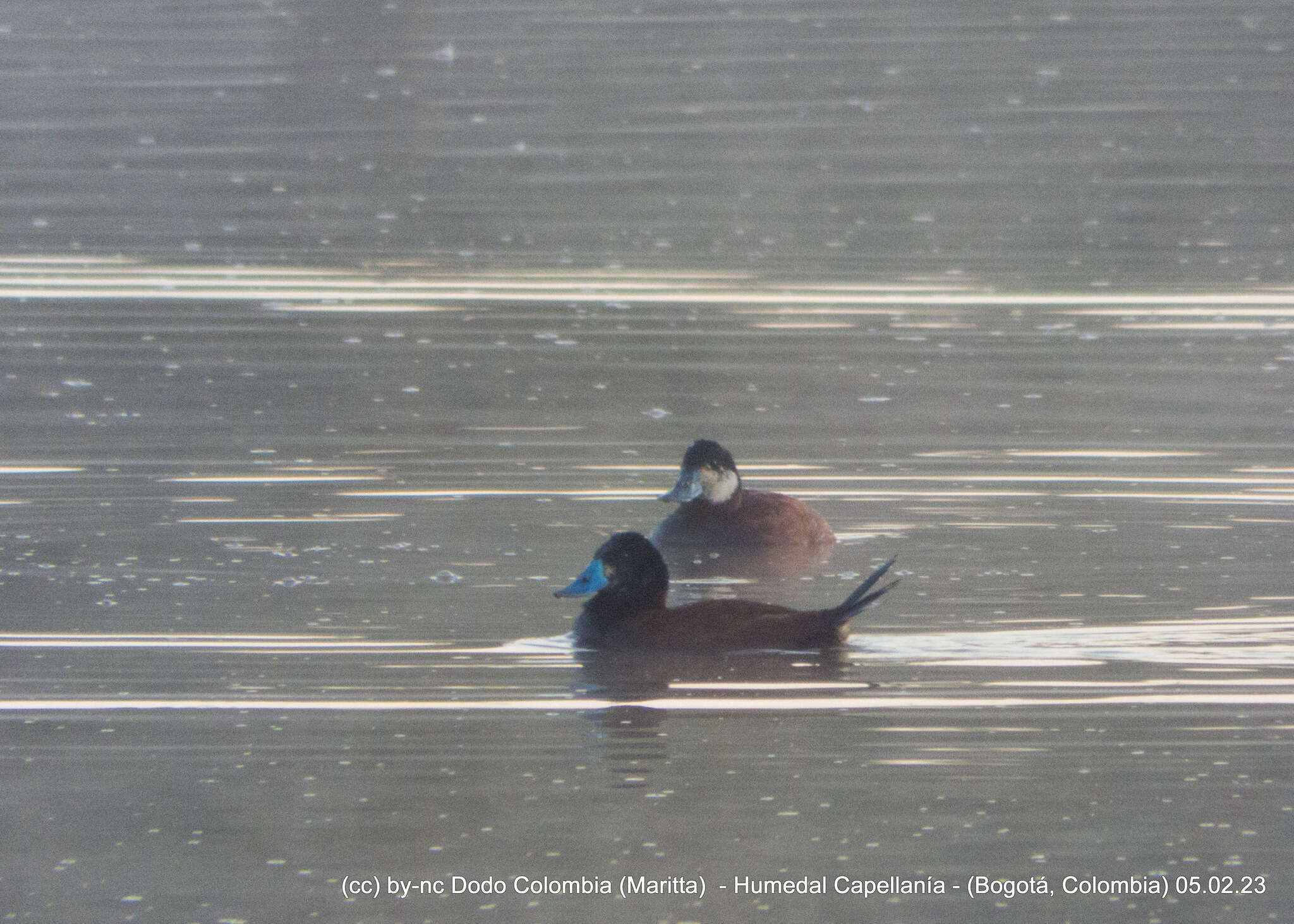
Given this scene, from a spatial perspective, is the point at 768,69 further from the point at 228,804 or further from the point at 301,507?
the point at 228,804

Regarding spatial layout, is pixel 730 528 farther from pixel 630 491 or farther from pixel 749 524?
pixel 630 491

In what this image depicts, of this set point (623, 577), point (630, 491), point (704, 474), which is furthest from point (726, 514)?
point (623, 577)

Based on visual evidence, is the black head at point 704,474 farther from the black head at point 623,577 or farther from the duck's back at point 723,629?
the duck's back at point 723,629

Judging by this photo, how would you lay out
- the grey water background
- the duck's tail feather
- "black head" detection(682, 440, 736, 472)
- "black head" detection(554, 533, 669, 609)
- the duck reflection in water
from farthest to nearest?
1. "black head" detection(682, 440, 736, 472)
2. the duck reflection in water
3. "black head" detection(554, 533, 669, 609)
4. the duck's tail feather
5. the grey water background

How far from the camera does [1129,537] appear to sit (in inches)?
371

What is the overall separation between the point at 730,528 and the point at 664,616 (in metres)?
1.69

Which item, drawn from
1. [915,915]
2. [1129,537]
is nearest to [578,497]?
[1129,537]

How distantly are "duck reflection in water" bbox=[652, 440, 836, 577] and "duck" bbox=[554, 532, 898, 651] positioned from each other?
3.74ft

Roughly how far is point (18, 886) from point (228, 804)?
2.25ft

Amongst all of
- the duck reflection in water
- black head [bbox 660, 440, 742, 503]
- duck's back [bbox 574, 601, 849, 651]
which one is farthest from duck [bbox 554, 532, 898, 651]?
black head [bbox 660, 440, 742, 503]

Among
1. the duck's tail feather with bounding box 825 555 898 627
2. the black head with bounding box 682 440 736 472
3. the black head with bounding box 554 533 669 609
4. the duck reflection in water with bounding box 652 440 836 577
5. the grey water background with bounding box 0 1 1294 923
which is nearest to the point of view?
the grey water background with bounding box 0 1 1294 923

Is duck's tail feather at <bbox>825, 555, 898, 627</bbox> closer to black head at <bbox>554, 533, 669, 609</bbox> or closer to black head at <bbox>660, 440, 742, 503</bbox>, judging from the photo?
black head at <bbox>554, 533, 669, 609</bbox>

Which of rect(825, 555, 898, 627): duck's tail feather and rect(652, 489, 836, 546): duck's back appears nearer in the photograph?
rect(825, 555, 898, 627): duck's tail feather

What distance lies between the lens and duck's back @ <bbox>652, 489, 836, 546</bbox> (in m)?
9.43
